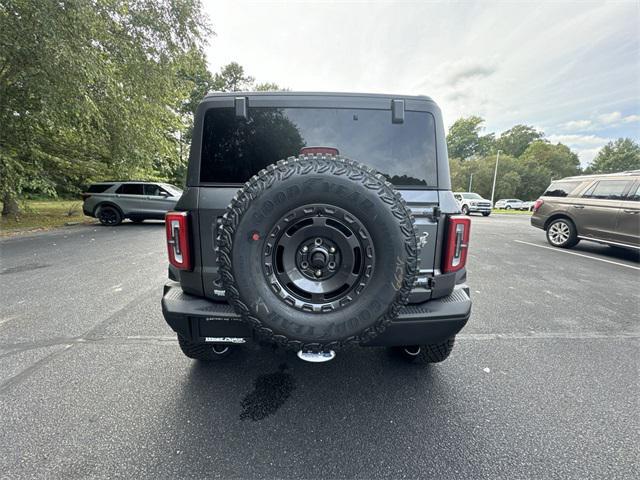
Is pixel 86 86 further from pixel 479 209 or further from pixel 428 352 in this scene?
pixel 479 209

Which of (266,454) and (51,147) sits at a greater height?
(51,147)

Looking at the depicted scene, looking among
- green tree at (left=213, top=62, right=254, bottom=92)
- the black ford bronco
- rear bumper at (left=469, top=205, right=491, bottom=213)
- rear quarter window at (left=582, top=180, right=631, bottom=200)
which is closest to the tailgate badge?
the black ford bronco

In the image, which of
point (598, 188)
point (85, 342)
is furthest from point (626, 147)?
point (85, 342)

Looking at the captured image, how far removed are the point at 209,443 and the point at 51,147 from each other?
13.9m

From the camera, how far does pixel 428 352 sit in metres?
2.30

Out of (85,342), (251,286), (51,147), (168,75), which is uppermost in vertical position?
(168,75)

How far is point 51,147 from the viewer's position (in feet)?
35.3

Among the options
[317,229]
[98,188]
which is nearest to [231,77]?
[98,188]

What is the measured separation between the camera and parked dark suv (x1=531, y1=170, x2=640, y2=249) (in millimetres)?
6043

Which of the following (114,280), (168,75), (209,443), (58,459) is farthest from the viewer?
(168,75)

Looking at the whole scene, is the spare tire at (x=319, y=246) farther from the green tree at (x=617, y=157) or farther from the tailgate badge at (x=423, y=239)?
the green tree at (x=617, y=157)

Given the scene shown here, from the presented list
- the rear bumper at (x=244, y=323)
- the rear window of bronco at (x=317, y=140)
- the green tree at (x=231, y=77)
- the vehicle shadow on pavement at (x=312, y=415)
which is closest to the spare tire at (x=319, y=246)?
the rear bumper at (x=244, y=323)

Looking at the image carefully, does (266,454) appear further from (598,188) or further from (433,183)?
(598,188)

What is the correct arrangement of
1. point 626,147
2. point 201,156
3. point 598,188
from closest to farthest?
point 201,156, point 598,188, point 626,147
